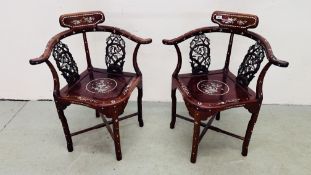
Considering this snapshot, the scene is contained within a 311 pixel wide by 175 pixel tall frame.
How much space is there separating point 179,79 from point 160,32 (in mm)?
583

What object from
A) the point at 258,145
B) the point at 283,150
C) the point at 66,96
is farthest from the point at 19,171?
the point at 283,150

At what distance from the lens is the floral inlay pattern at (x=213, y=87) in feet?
6.57

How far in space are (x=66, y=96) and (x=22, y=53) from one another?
3.67 ft

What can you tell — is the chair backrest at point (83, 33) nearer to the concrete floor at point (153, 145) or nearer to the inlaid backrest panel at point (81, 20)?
the inlaid backrest panel at point (81, 20)

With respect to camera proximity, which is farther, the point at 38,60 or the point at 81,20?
the point at 81,20

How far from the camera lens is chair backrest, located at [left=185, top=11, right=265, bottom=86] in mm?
1993

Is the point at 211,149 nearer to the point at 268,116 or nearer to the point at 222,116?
the point at 222,116

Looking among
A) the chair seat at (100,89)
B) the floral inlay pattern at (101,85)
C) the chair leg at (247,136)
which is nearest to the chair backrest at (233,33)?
the chair leg at (247,136)

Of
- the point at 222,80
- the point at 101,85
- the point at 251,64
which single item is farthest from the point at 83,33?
the point at 251,64

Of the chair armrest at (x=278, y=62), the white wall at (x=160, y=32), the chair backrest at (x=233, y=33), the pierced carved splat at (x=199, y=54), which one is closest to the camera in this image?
the chair armrest at (x=278, y=62)

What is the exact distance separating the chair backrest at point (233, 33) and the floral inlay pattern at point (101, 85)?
26.8 inches

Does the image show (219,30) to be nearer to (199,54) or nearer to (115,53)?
(199,54)

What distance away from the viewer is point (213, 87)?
6.79 feet

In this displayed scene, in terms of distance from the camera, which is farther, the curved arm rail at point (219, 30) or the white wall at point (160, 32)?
the white wall at point (160, 32)
